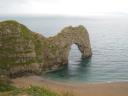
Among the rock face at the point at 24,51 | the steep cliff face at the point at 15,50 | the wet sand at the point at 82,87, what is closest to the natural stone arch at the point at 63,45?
the rock face at the point at 24,51

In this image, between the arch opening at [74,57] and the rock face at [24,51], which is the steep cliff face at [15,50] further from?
the arch opening at [74,57]

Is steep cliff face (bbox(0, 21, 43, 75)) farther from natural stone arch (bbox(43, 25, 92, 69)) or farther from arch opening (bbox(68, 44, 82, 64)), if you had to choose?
arch opening (bbox(68, 44, 82, 64))

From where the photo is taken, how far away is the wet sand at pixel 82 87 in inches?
2216

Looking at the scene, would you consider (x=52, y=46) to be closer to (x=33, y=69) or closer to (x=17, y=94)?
(x=33, y=69)

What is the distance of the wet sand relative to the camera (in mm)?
56281

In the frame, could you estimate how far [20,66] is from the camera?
6531 centimetres

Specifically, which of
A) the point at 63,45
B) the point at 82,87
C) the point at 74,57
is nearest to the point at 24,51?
the point at 82,87

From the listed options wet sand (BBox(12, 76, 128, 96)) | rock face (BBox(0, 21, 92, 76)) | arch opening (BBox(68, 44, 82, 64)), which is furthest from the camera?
arch opening (BBox(68, 44, 82, 64))

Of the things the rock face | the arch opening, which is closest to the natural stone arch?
the rock face

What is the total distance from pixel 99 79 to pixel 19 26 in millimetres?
22352

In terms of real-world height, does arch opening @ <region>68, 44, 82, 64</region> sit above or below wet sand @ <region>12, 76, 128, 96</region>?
below

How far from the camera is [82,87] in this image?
197 ft

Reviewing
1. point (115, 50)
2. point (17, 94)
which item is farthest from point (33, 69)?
point (115, 50)

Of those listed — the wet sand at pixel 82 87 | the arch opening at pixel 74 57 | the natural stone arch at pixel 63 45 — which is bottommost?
the arch opening at pixel 74 57
